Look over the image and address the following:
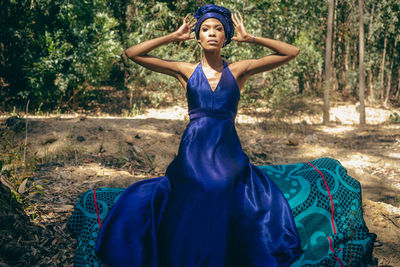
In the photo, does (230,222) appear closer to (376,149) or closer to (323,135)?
(376,149)

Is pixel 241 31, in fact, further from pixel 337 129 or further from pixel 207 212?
pixel 337 129

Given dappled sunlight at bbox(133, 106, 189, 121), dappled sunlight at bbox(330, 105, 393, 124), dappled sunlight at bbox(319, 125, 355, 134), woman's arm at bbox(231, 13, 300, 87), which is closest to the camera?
woman's arm at bbox(231, 13, 300, 87)

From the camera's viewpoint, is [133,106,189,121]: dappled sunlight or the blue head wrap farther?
[133,106,189,121]: dappled sunlight

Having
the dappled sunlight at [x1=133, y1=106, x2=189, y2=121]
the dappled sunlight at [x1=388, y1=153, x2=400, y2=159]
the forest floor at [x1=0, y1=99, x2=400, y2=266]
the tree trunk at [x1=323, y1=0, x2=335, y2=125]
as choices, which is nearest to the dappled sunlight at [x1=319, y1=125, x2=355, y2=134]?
the forest floor at [x1=0, y1=99, x2=400, y2=266]

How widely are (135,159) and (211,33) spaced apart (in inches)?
131

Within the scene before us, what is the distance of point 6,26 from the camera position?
10977mm

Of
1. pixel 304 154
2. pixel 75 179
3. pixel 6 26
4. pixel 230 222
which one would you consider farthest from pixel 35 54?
pixel 230 222

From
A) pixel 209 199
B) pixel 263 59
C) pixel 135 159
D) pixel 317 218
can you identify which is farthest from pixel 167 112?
pixel 209 199

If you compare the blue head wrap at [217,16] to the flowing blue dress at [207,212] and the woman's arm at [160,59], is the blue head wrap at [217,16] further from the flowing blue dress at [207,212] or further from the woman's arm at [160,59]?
the flowing blue dress at [207,212]

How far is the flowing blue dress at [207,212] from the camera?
7.89ft

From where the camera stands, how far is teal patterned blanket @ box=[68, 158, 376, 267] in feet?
8.98

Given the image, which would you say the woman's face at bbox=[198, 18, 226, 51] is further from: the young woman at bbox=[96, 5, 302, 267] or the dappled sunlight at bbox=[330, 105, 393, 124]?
the dappled sunlight at bbox=[330, 105, 393, 124]

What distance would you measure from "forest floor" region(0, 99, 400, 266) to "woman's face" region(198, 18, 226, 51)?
2.13 meters

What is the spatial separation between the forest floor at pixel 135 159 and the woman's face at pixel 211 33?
2126mm
